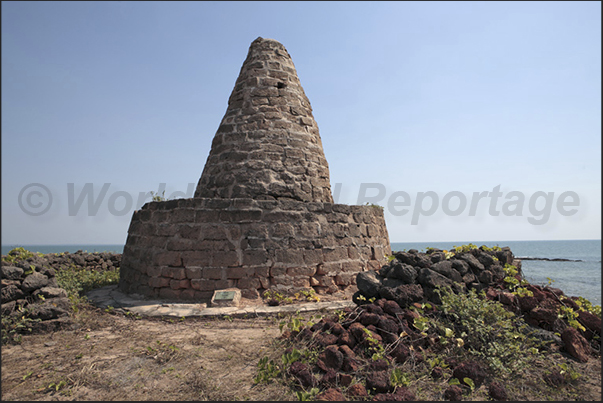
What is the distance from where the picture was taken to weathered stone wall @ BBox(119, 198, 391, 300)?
227 inches

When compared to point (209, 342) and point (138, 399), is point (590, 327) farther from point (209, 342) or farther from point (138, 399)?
point (138, 399)

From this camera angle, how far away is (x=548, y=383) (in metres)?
3.05

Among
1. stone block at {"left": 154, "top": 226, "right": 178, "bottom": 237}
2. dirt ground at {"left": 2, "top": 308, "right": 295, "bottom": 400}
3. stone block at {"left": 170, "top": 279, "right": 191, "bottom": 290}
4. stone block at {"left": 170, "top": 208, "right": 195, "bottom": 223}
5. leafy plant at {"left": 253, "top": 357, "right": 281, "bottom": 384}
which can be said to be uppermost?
stone block at {"left": 170, "top": 208, "right": 195, "bottom": 223}

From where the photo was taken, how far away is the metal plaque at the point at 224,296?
17.8 ft

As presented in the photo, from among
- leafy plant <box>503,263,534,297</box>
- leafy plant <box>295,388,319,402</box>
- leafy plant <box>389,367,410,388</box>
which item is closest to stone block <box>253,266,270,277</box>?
leafy plant <box>295,388,319,402</box>

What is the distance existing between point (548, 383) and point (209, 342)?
3.40m

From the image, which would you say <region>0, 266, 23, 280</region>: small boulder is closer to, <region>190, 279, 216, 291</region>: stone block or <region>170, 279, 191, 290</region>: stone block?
<region>170, 279, 191, 290</region>: stone block

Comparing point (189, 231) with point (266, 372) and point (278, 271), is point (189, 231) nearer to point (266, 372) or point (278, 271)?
point (278, 271)

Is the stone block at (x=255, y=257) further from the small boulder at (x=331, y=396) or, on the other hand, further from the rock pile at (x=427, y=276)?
the small boulder at (x=331, y=396)

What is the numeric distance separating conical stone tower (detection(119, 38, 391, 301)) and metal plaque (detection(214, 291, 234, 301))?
0.17m

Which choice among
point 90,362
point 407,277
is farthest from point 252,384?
point 407,277

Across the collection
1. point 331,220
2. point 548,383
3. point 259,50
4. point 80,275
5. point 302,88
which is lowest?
point 80,275

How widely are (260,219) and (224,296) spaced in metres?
1.39

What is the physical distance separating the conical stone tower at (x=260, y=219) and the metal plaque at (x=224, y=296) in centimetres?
17
